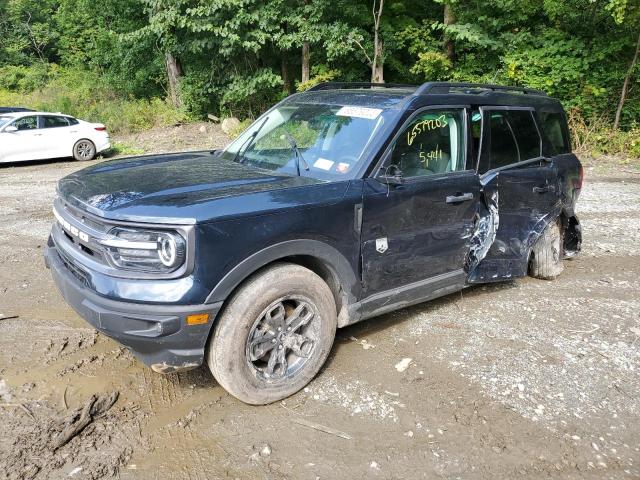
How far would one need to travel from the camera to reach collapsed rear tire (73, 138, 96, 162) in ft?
45.0

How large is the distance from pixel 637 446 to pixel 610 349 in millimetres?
1224

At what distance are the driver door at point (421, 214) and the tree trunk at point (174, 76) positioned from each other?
1671cm

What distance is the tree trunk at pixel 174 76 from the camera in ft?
62.4

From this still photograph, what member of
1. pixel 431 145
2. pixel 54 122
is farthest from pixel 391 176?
pixel 54 122

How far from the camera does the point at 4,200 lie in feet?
28.9

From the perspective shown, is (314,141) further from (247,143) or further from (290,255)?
(290,255)

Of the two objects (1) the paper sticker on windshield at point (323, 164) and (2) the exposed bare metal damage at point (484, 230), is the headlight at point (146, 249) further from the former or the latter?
(2) the exposed bare metal damage at point (484, 230)


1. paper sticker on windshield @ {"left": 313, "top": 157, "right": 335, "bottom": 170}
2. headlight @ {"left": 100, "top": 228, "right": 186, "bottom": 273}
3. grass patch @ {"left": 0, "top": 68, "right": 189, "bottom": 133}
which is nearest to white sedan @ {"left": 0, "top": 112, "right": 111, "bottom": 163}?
grass patch @ {"left": 0, "top": 68, "right": 189, "bottom": 133}

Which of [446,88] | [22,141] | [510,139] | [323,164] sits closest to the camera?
[323,164]

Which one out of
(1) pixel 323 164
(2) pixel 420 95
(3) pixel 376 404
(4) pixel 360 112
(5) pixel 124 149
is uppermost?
(2) pixel 420 95

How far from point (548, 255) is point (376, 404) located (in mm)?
3022

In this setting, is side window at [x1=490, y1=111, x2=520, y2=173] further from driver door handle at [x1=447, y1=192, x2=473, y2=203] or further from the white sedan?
the white sedan

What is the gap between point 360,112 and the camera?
379cm

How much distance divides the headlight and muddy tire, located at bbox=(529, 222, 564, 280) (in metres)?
3.89
